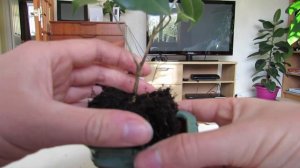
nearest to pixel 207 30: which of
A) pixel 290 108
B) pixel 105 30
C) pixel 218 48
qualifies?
pixel 218 48

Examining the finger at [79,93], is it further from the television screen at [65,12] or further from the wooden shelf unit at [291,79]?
the wooden shelf unit at [291,79]

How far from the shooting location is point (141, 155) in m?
0.34

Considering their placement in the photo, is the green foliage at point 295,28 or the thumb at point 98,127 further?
the green foliage at point 295,28

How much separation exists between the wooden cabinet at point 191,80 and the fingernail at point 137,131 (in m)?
2.22

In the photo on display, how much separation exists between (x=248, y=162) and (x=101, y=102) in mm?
269

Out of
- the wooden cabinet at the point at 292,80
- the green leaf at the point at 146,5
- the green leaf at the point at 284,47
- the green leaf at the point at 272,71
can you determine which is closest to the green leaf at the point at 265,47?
the green leaf at the point at 284,47

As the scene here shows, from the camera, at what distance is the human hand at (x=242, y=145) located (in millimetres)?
347

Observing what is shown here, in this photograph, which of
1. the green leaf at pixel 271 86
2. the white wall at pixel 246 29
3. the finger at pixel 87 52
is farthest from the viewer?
the white wall at pixel 246 29

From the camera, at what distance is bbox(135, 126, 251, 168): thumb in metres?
0.34

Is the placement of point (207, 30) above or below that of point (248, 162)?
above

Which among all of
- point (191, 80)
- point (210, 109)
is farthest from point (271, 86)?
point (210, 109)

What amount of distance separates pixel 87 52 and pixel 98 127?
25 cm

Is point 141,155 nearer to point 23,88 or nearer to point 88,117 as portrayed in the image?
point 88,117

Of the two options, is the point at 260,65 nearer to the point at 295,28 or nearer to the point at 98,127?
the point at 295,28
